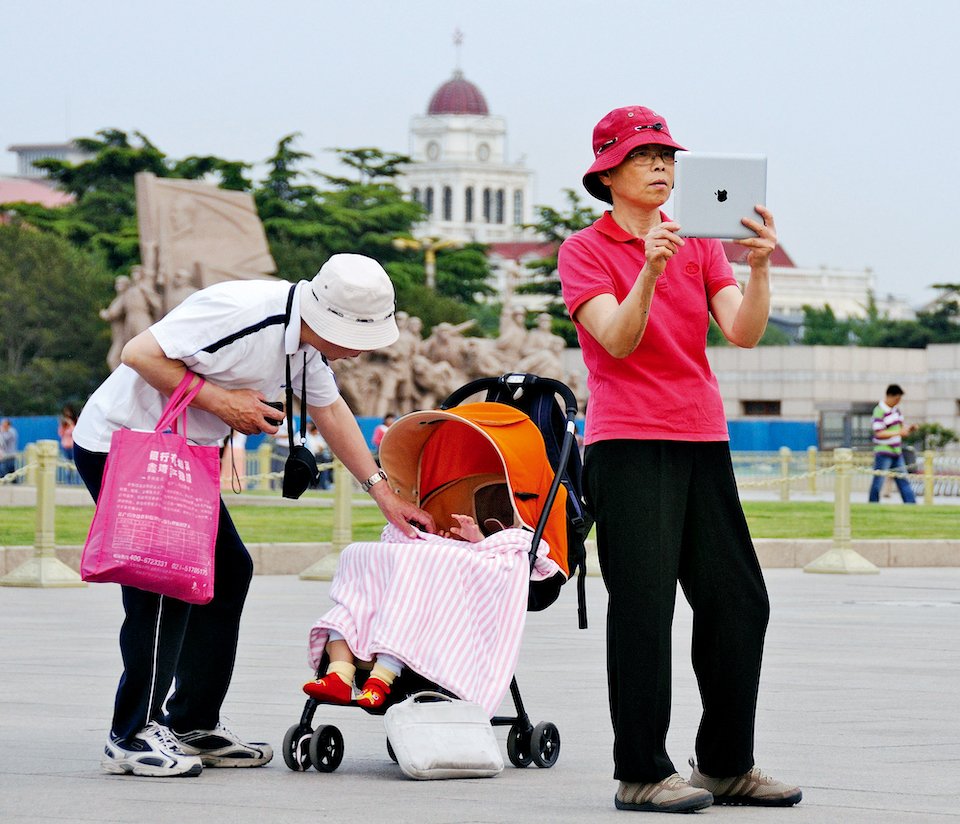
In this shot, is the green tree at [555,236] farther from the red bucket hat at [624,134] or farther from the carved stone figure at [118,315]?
the red bucket hat at [624,134]

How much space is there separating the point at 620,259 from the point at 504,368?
40.7 m

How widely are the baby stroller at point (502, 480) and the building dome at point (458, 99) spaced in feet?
572

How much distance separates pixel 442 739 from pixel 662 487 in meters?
0.99

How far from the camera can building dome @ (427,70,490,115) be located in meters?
178

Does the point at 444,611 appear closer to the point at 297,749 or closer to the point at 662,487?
the point at 297,749

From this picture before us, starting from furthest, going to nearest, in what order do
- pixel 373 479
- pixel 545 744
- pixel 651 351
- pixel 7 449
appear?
pixel 7 449
pixel 373 479
pixel 545 744
pixel 651 351

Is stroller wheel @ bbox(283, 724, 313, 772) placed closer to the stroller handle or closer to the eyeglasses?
the stroller handle

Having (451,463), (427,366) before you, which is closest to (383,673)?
(451,463)

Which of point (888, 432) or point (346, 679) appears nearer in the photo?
point (346, 679)

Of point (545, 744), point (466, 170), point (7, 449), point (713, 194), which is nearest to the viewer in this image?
point (713, 194)

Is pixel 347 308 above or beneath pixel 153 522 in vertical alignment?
above

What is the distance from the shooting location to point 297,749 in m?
5.19

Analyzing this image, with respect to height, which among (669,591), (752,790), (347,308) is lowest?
(752,790)

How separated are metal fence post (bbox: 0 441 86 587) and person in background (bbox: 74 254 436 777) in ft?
25.4
